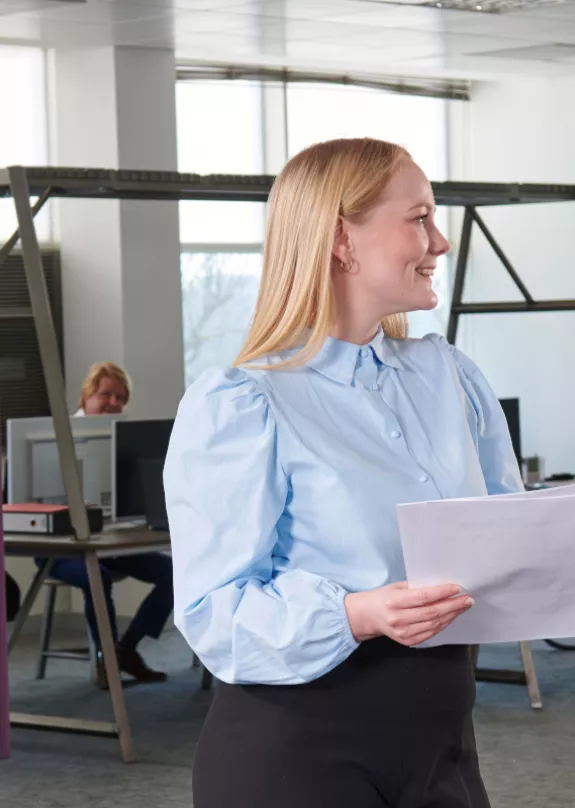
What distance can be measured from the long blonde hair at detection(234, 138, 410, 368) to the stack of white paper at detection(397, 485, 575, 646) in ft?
0.95

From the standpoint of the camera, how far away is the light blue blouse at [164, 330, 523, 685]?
1.41 meters

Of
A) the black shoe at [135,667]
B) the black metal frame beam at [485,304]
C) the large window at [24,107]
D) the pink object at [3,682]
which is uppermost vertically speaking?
the large window at [24,107]

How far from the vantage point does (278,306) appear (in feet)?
5.01

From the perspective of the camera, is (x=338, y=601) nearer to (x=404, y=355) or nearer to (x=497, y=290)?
(x=404, y=355)

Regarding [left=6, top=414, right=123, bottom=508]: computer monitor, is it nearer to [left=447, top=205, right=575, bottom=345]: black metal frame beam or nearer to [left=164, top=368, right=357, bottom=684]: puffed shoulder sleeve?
[left=447, top=205, right=575, bottom=345]: black metal frame beam

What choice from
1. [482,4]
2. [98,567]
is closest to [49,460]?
[98,567]

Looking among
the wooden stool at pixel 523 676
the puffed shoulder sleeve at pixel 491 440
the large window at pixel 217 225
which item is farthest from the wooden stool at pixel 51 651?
the puffed shoulder sleeve at pixel 491 440

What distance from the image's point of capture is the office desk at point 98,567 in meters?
4.55

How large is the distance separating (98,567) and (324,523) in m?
3.26

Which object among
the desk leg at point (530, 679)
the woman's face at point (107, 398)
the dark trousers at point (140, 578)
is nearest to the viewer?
the desk leg at point (530, 679)

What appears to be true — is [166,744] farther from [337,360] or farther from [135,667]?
[337,360]

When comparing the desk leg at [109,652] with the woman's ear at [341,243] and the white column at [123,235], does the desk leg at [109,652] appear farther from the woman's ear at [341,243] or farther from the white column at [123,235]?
the woman's ear at [341,243]

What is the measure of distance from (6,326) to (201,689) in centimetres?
275

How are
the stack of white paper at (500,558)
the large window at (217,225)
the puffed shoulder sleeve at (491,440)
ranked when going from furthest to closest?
1. the large window at (217,225)
2. the puffed shoulder sleeve at (491,440)
3. the stack of white paper at (500,558)
